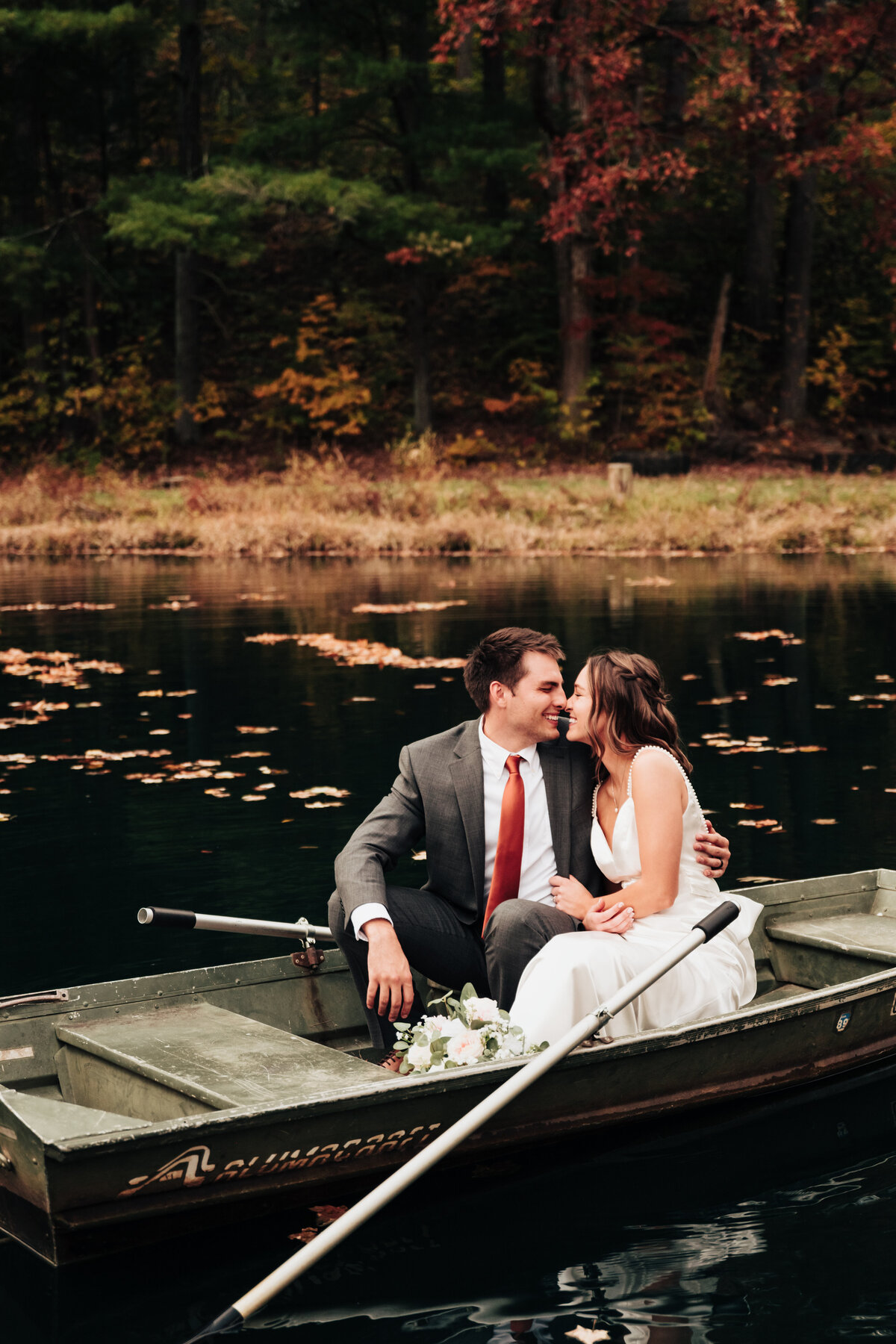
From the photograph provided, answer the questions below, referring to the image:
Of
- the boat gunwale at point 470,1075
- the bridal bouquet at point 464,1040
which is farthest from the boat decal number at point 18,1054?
the bridal bouquet at point 464,1040

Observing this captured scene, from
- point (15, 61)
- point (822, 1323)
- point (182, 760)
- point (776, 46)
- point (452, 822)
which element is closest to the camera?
point (822, 1323)

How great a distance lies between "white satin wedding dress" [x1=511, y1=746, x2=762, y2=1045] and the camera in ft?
15.2

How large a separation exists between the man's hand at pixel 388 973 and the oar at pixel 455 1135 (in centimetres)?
45

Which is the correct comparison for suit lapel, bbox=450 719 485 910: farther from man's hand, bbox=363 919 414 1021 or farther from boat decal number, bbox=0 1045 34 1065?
boat decal number, bbox=0 1045 34 1065

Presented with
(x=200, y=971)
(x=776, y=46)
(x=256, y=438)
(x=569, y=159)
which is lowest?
(x=200, y=971)

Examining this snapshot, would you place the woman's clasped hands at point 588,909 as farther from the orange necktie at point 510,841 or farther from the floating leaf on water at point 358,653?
the floating leaf on water at point 358,653

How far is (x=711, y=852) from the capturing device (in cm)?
503

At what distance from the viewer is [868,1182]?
4.72m

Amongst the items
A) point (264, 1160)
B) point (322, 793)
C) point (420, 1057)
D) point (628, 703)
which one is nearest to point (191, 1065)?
point (264, 1160)

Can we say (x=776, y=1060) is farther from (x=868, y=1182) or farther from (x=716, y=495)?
(x=716, y=495)

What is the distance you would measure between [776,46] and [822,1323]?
1049 inches

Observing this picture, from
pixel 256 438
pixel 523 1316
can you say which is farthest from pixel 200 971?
pixel 256 438

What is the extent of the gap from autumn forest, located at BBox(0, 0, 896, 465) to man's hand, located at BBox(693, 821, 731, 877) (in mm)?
22761

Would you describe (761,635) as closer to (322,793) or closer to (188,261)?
(322,793)
